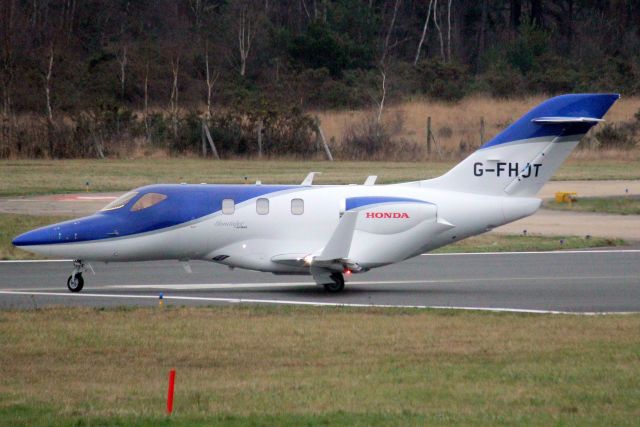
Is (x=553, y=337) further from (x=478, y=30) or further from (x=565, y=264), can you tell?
(x=478, y=30)

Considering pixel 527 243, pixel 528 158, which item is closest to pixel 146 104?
pixel 527 243

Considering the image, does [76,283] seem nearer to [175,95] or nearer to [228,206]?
[228,206]

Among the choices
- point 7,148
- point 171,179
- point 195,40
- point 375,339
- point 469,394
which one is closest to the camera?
point 469,394

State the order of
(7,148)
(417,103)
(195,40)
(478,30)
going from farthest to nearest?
(478,30)
(195,40)
(417,103)
(7,148)

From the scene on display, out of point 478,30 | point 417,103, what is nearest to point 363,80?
point 417,103

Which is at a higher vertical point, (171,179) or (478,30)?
(478,30)

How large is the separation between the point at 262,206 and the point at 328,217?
1.17 metres

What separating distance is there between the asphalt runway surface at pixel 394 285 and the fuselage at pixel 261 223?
0.75 meters

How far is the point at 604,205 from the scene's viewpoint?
1428 inches

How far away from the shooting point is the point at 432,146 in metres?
58.2

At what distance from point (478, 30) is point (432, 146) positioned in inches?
1319

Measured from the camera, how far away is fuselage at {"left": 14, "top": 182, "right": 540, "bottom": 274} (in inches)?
788

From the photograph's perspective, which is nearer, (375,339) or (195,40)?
(375,339)

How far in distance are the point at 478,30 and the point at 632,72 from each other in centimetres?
1941
